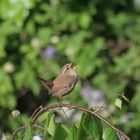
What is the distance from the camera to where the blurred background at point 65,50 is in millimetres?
5836

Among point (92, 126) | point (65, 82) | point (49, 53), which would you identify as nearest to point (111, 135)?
point (92, 126)

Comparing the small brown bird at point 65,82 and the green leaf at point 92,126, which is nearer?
the green leaf at point 92,126

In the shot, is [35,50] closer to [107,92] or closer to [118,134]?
[107,92]

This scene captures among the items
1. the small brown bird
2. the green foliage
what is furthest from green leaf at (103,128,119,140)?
the small brown bird

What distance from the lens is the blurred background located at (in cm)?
584

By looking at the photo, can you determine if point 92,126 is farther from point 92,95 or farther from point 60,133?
point 92,95

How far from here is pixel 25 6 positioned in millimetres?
5906

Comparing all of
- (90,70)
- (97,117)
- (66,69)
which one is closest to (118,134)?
(97,117)

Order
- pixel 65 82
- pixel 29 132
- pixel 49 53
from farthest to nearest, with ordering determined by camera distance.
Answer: pixel 49 53, pixel 65 82, pixel 29 132

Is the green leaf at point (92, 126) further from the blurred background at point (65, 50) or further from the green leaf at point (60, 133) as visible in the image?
the blurred background at point (65, 50)

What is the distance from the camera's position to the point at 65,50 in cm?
599

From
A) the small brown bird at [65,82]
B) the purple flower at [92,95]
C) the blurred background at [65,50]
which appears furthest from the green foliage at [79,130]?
the purple flower at [92,95]

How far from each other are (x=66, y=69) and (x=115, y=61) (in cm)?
370

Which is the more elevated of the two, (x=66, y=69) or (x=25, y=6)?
(x=66, y=69)
